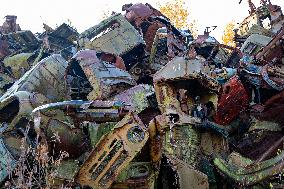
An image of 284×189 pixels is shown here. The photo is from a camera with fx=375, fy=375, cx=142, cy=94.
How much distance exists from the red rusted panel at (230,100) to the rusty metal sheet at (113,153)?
1.89 metres

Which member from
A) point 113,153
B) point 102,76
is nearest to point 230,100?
point 102,76

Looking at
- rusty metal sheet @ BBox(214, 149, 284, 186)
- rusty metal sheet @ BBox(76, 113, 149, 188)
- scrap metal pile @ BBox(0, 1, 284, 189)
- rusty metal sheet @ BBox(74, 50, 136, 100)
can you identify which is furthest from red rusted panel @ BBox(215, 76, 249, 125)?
rusty metal sheet @ BBox(76, 113, 149, 188)

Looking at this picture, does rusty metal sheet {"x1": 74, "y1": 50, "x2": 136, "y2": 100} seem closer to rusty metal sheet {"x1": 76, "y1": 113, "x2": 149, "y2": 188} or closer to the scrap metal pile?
the scrap metal pile

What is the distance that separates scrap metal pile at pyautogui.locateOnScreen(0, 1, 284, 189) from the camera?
3.52 m

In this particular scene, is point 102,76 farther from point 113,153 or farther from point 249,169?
point 249,169

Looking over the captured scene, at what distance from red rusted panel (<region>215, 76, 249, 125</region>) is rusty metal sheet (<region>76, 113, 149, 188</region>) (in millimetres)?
1893

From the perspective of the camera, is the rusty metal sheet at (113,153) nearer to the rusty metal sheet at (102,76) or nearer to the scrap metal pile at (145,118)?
the scrap metal pile at (145,118)

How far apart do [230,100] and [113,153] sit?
224 centimetres

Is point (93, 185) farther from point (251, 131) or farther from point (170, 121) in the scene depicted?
point (251, 131)

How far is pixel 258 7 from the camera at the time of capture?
9.24 meters

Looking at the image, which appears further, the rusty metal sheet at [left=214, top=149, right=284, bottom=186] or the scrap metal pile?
the scrap metal pile

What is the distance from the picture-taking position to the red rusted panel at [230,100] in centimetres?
508

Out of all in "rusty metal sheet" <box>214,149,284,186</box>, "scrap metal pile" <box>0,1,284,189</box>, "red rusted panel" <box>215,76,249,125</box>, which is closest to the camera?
"rusty metal sheet" <box>214,149,284,186</box>

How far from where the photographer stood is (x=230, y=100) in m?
5.11
